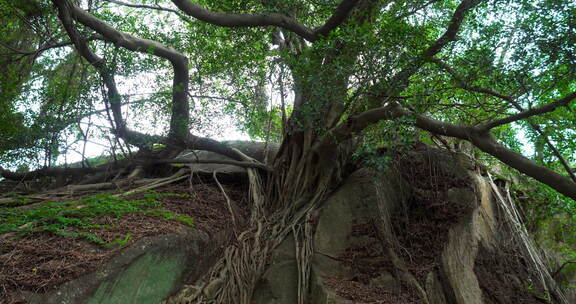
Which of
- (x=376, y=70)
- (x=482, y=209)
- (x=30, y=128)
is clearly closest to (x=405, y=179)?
(x=482, y=209)

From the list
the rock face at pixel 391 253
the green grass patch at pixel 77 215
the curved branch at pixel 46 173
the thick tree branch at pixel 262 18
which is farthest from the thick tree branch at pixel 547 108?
the curved branch at pixel 46 173

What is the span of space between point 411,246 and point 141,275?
3.03 m

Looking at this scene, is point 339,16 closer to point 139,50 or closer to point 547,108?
point 547,108

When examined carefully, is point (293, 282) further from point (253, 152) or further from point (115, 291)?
point (253, 152)

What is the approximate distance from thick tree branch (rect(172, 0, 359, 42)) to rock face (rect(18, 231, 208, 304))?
8.33ft

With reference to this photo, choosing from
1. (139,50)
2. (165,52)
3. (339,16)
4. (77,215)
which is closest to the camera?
(77,215)

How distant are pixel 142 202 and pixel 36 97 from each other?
2528 mm

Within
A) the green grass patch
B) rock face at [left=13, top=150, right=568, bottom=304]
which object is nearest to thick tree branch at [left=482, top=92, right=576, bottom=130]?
rock face at [left=13, top=150, right=568, bottom=304]

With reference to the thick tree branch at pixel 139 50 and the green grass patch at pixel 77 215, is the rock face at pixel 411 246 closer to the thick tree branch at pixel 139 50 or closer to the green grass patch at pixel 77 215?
the green grass patch at pixel 77 215

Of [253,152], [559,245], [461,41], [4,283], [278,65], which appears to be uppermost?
[278,65]

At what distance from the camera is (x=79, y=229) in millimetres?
3523

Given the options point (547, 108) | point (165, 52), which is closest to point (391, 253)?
point (547, 108)

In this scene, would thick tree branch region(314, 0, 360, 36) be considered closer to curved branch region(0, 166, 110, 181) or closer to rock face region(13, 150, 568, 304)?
rock face region(13, 150, 568, 304)

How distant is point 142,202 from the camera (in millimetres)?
4527
